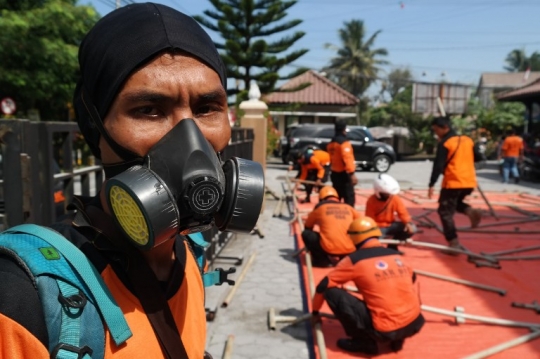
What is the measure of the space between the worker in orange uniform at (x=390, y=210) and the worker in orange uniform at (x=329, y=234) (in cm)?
76

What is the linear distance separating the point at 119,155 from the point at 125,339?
41 cm

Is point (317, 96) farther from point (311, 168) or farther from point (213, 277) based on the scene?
point (213, 277)

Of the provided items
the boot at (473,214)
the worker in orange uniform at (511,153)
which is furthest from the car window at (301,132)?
the boot at (473,214)

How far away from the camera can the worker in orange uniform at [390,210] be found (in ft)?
21.7

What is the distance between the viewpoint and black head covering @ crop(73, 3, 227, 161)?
1.07 m

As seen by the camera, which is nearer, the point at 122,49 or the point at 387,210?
the point at 122,49

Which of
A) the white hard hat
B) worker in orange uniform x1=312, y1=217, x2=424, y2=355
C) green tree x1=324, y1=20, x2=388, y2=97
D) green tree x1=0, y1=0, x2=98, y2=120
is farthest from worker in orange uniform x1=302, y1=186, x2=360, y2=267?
green tree x1=324, y1=20, x2=388, y2=97

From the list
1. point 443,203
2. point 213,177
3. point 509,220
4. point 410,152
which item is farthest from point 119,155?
point 410,152

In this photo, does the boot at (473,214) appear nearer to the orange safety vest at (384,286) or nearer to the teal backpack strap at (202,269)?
the orange safety vest at (384,286)

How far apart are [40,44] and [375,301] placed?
12.4 metres

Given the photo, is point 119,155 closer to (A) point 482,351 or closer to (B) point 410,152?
(A) point 482,351

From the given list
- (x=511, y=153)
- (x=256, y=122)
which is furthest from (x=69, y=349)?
(x=511, y=153)

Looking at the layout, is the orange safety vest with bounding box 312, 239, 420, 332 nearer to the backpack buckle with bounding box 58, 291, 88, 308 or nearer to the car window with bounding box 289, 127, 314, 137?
the backpack buckle with bounding box 58, 291, 88, 308

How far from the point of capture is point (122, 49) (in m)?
1.07
